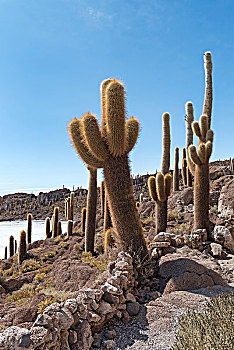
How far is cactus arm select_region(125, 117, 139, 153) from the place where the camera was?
732 centimetres

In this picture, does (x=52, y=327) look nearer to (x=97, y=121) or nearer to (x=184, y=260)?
(x=184, y=260)

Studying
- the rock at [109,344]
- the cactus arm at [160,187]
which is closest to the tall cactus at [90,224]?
the cactus arm at [160,187]

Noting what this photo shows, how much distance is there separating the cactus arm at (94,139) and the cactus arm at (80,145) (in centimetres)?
37

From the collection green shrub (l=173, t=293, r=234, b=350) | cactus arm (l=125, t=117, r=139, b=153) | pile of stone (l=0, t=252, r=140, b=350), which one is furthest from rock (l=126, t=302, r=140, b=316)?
cactus arm (l=125, t=117, r=139, b=153)

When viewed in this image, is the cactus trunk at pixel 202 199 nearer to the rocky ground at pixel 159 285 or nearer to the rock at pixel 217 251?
the rocky ground at pixel 159 285

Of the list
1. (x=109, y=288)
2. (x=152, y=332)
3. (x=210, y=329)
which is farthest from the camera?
(x=109, y=288)

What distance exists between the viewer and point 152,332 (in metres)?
4.32

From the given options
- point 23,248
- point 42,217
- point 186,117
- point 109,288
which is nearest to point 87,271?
point 109,288

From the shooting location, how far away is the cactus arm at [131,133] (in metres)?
7.32

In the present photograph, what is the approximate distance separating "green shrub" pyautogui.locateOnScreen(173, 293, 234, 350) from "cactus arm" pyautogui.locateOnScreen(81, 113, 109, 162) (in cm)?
426

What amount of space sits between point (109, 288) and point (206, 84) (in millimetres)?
10681

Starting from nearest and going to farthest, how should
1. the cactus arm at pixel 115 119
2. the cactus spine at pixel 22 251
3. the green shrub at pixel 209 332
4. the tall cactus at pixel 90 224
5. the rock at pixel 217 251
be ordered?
the green shrub at pixel 209 332
the cactus arm at pixel 115 119
the rock at pixel 217 251
the tall cactus at pixel 90 224
the cactus spine at pixel 22 251

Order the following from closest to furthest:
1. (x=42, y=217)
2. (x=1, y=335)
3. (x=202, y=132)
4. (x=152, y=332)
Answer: (x=1, y=335)
(x=152, y=332)
(x=202, y=132)
(x=42, y=217)

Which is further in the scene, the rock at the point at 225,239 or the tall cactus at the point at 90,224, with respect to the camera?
the tall cactus at the point at 90,224
